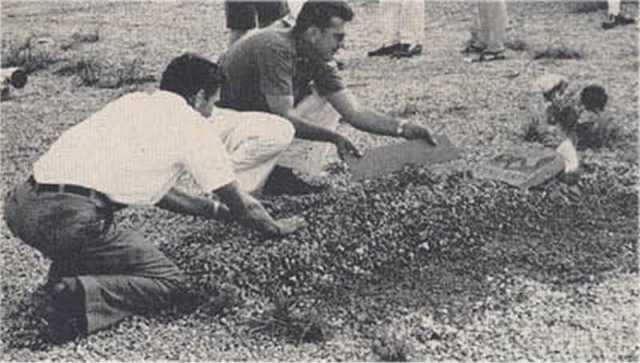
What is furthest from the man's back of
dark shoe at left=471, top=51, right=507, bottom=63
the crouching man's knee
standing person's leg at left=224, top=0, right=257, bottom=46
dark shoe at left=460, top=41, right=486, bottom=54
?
dark shoe at left=460, top=41, right=486, bottom=54

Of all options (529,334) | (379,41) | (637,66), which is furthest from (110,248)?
(379,41)

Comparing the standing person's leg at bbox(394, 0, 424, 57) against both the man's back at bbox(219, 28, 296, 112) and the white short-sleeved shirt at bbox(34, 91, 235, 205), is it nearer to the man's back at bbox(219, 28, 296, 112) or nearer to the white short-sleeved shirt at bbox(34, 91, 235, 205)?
the man's back at bbox(219, 28, 296, 112)

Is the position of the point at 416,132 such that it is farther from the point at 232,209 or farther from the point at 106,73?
the point at 106,73

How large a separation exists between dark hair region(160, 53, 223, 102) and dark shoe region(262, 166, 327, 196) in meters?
1.60

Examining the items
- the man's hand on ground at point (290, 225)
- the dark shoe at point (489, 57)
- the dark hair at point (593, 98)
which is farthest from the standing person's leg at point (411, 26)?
the man's hand on ground at point (290, 225)

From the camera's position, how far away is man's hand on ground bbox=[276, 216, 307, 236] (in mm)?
4512

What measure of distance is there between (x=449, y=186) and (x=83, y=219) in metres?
2.31

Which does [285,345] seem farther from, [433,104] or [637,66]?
[637,66]

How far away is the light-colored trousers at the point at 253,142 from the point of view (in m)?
5.05

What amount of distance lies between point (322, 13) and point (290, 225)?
1055 millimetres

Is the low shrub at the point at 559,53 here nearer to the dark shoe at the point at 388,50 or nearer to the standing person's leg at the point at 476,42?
→ the standing person's leg at the point at 476,42

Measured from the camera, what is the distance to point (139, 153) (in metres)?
3.88

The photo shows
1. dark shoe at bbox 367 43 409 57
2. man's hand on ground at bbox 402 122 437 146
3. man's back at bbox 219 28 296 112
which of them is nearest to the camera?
man's back at bbox 219 28 296 112

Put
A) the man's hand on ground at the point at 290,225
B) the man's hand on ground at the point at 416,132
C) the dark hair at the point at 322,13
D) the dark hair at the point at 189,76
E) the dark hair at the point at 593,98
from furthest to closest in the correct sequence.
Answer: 1. the dark hair at the point at 593,98
2. the man's hand on ground at the point at 416,132
3. the dark hair at the point at 322,13
4. the man's hand on ground at the point at 290,225
5. the dark hair at the point at 189,76
